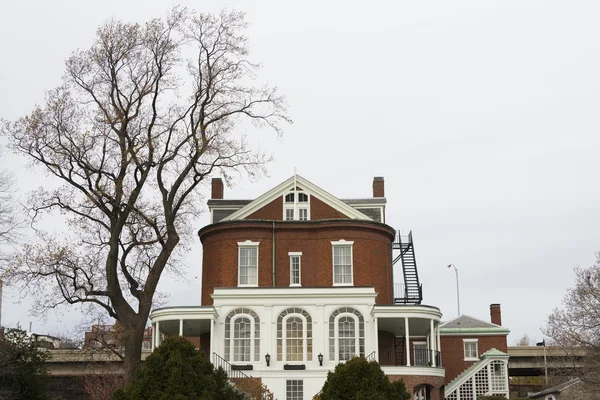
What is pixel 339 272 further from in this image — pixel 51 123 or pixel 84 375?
pixel 84 375

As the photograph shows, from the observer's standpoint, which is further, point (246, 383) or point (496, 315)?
point (496, 315)

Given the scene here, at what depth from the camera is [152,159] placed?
3186cm

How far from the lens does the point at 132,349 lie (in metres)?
30.4

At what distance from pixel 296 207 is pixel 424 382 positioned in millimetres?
12400

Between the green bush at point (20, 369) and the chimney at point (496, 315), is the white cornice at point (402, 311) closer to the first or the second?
the chimney at point (496, 315)

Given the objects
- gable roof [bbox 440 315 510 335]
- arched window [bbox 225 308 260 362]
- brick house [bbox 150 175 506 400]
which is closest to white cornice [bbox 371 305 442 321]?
brick house [bbox 150 175 506 400]

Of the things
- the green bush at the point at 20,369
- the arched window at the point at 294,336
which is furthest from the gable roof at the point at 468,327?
the green bush at the point at 20,369

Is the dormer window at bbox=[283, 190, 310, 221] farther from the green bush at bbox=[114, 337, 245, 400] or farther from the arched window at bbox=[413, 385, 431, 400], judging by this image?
the green bush at bbox=[114, 337, 245, 400]

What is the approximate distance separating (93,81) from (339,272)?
649 inches

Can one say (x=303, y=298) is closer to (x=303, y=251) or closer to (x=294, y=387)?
(x=294, y=387)

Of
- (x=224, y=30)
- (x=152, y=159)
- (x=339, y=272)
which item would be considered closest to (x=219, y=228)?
(x=339, y=272)

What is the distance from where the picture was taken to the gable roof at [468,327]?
44.0 m

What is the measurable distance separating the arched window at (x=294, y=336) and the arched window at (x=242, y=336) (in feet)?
3.55

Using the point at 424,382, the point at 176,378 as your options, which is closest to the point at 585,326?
the point at 424,382
